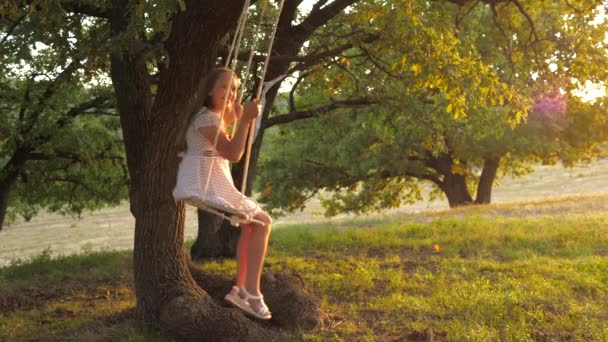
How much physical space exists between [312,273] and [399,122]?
579 cm

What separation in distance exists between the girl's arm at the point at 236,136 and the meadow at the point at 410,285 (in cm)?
209

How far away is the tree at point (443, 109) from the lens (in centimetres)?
1047

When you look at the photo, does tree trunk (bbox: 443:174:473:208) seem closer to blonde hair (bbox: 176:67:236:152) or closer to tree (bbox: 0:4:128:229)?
tree (bbox: 0:4:128:229)

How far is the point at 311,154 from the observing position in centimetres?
2572

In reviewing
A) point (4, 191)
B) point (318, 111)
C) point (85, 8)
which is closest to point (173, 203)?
point (85, 8)

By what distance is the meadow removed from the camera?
23.6ft

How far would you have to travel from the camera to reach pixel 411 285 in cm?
932

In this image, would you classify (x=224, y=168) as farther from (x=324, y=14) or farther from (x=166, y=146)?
(x=324, y=14)

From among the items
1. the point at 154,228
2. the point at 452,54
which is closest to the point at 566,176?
the point at 452,54

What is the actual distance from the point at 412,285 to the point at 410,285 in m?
0.03

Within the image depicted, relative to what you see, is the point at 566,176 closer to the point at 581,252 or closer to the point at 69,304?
the point at 581,252

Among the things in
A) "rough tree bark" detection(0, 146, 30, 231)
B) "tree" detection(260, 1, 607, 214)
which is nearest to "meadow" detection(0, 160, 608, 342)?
"rough tree bark" detection(0, 146, 30, 231)

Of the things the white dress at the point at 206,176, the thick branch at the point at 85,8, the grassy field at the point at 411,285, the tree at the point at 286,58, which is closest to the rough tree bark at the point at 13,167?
the grassy field at the point at 411,285

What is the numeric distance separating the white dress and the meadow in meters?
1.80
